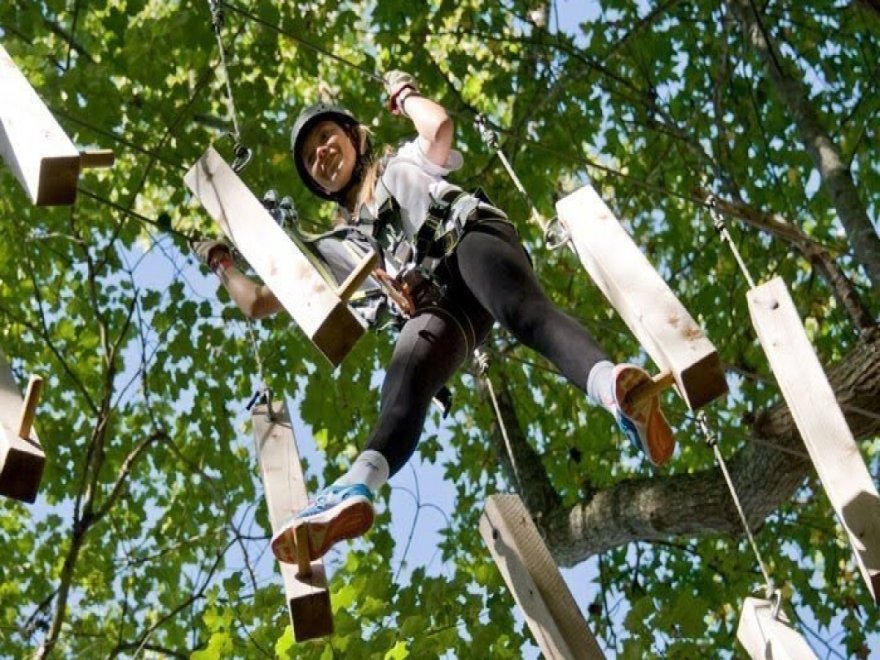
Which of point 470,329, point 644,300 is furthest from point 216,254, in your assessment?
point 644,300

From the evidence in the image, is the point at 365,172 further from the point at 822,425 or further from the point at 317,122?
the point at 822,425

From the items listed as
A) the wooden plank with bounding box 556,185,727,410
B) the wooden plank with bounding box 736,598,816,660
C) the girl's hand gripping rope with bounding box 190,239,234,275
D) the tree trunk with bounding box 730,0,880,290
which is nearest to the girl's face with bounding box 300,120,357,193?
the girl's hand gripping rope with bounding box 190,239,234,275

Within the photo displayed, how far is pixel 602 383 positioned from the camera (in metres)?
3.17

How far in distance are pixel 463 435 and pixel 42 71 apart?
2.57 metres

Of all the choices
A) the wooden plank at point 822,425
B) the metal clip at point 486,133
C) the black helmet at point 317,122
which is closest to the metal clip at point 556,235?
the wooden plank at point 822,425

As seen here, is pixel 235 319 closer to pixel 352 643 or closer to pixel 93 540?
pixel 93 540

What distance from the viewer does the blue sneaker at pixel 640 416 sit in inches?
121

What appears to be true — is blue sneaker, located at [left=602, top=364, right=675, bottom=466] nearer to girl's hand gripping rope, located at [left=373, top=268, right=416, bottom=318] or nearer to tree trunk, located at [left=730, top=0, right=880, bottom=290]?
girl's hand gripping rope, located at [left=373, top=268, right=416, bottom=318]

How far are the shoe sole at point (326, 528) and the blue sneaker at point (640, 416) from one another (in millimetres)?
551

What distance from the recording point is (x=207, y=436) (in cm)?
720

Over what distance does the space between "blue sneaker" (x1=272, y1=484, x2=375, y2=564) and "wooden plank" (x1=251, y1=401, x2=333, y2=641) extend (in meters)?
0.07

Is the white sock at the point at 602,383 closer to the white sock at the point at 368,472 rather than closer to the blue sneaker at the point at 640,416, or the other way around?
the blue sneaker at the point at 640,416

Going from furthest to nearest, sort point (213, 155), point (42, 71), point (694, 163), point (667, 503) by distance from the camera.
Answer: point (694, 163)
point (42, 71)
point (667, 503)
point (213, 155)

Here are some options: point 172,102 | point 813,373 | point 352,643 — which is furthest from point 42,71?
point 813,373
